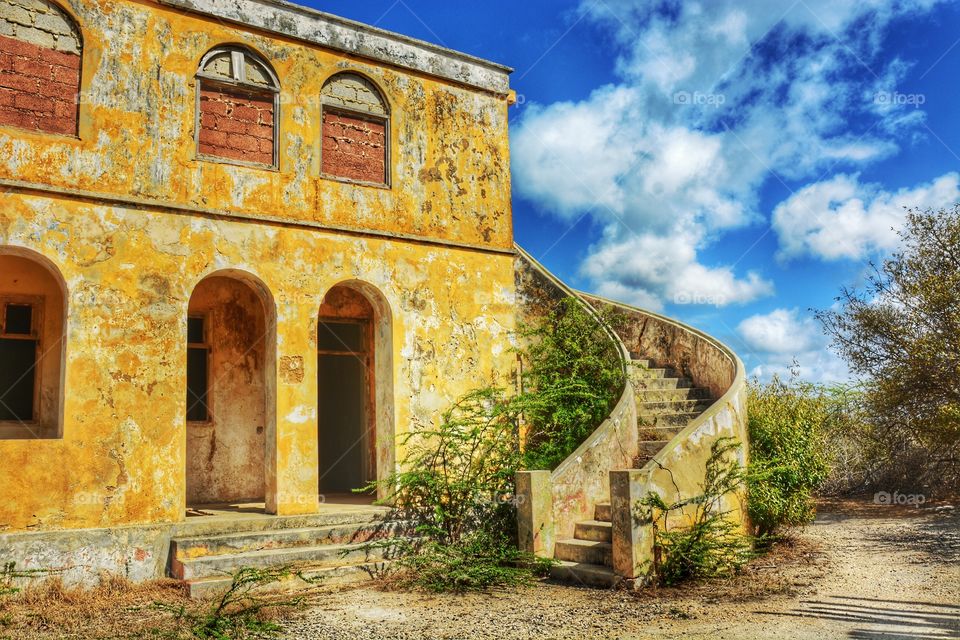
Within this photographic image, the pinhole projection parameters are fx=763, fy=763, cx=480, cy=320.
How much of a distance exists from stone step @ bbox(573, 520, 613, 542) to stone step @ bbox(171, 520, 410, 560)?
2.04 meters

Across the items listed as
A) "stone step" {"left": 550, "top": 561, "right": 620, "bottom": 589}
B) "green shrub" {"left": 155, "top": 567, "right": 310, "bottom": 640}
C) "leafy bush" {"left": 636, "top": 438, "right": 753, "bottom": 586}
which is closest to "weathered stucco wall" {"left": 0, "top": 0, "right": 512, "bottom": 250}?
"green shrub" {"left": 155, "top": 567, "right": 310, "bottom": 640}

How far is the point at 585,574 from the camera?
8.10m

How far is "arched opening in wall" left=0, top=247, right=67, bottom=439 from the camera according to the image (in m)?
9.15

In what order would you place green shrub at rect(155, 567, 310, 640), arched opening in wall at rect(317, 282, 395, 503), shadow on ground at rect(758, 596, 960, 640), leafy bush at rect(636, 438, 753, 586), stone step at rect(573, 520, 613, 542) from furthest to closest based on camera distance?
arched opening in wall at rect(317, 282, 395, 503), stone step at rect(573, 520, 613, 542), leafy bush at rect(636, 438, 753, 586), green shrub at rect(155, 567, 310, 640), shadow on ground at rect(758, 596, 960, 640)

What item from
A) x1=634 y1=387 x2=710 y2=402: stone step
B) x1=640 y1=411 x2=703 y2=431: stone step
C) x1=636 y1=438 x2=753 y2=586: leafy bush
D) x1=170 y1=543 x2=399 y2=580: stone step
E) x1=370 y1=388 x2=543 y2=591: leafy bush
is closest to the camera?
x1=170 y1=543 x2=399 y2=580: stone step

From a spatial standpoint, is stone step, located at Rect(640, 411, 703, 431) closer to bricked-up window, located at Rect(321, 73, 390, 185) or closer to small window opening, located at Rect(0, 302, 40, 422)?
bricked-up window, located at Rect(321, 73, 390, 185)

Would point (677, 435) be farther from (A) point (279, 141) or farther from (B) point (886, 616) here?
(A) point (279, 141)

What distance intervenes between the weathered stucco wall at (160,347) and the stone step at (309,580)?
972 millimetres

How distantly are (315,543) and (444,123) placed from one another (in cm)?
602

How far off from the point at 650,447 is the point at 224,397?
5.91 metres

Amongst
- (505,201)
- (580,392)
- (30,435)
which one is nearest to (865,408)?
(580,392)

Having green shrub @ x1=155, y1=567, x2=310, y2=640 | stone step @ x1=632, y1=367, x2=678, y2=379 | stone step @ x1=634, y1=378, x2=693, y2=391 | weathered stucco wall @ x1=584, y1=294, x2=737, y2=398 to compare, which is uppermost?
weathered stucco wall @ x1=584, y1=294, x2=737, y2=398

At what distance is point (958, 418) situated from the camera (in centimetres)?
1280

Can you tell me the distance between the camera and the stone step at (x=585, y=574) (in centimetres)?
786
